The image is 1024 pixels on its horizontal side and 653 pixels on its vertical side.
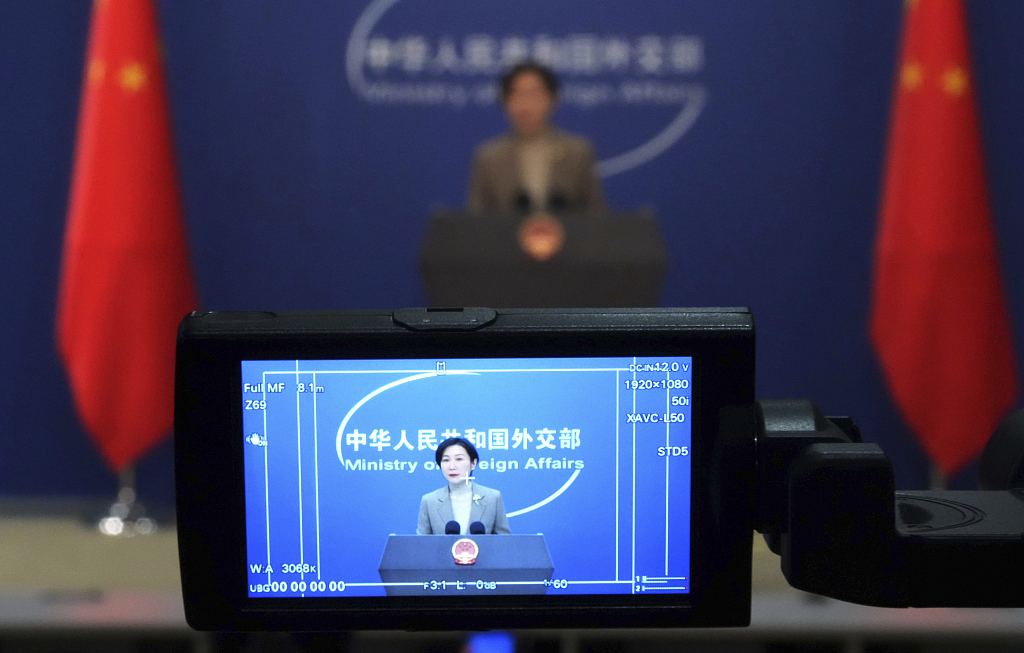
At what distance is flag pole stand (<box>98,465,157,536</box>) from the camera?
3395 mm

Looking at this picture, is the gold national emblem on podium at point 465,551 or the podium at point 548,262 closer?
the gold national emblem on podium at point 465,551

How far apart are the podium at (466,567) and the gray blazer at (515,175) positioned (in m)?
2.30

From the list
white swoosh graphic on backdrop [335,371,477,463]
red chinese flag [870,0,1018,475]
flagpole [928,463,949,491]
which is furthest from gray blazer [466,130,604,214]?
white swoosh graphic on backdrop [335,371,477,463]

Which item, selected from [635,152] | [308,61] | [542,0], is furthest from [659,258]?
[308,61]

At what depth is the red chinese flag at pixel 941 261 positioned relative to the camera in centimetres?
317

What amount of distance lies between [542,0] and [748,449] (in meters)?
3.02

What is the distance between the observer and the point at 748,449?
668 millimetres

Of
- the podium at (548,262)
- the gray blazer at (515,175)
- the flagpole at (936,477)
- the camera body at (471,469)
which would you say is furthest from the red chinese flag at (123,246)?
the camera body at (471,469)

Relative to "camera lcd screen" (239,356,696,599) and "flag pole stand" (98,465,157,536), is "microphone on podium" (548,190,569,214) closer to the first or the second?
"camera lcd screen" (239,356,696,599)

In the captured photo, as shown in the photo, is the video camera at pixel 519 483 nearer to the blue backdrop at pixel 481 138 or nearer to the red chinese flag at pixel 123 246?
the red chinese flag at pixel 123 246

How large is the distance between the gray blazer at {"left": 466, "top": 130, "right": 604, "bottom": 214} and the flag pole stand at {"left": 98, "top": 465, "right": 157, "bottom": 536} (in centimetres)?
156

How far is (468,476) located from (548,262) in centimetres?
164

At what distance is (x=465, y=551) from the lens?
2.30ft

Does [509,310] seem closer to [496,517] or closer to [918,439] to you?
[496,517]
